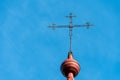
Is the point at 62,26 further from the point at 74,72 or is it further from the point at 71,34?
the point at 74,72

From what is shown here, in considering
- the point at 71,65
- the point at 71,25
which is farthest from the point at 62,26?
the point at 71,65

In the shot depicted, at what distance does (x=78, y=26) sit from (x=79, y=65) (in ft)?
9.47

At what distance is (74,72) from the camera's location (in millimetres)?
29359

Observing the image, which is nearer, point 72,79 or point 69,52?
point 72,79

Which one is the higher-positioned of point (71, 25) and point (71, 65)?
point (71, 25)

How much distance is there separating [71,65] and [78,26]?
307 cm

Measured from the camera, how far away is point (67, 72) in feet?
96.1

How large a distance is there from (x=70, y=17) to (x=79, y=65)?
385 cm

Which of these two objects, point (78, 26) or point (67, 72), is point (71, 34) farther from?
point (67, 72)

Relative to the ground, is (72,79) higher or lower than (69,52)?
lower

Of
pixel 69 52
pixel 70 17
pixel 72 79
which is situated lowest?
pixel 72 79

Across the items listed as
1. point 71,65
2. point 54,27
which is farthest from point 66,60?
point 54,27

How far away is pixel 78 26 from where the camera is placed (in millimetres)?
30516

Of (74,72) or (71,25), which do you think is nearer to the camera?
(74,72)
